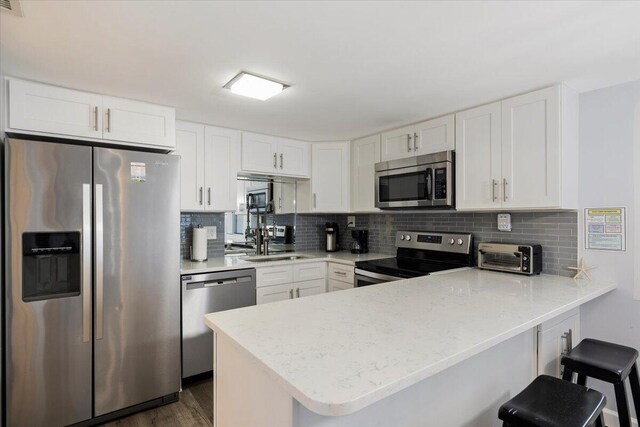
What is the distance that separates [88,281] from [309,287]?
1789 mm

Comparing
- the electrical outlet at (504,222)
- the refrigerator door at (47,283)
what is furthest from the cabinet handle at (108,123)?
the electrical outlet at (504,222)

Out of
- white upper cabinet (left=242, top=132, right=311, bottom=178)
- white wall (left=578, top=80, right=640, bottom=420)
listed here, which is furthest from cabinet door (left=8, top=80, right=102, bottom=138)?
white wall (left=578, top=80, right=640, bottom=420)

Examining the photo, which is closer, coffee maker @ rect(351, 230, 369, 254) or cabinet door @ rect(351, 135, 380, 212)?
cabinet door @ rect(351, 135, 380, 212)

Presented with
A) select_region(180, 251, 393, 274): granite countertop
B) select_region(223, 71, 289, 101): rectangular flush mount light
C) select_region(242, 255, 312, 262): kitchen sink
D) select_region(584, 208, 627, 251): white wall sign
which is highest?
select_region(223, 71, 289, 101): rectangular flush mount light

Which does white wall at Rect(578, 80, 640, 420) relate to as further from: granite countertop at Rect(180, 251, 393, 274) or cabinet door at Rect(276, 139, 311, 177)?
cabinet door at Rect(276, 139, 311, 177)

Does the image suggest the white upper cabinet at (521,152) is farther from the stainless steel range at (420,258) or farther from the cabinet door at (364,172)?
the cabinet door at (364,172)

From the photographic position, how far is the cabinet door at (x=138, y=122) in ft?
7.28

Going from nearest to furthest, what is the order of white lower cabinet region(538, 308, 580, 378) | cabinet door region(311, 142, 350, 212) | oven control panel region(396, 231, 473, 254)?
white lower cabinet region(538, 308, 580, 378) < oven control panel region(396, 231, 473, 254) < cabinet door region(311, 142, 350, 212)

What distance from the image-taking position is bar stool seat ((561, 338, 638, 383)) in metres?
1.48

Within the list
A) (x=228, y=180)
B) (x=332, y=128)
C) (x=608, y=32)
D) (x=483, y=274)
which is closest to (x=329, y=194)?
(x=332, y=128)

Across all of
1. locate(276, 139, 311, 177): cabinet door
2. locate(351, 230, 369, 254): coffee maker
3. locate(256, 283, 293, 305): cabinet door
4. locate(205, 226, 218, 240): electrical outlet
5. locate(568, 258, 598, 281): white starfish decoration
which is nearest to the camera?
locate(568, 258, 598, 281): white starfish decoration

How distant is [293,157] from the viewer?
349cm

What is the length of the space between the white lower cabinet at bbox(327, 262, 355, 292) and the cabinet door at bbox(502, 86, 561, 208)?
1.41 m

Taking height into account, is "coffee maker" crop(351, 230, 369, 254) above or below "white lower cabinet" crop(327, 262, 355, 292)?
above
